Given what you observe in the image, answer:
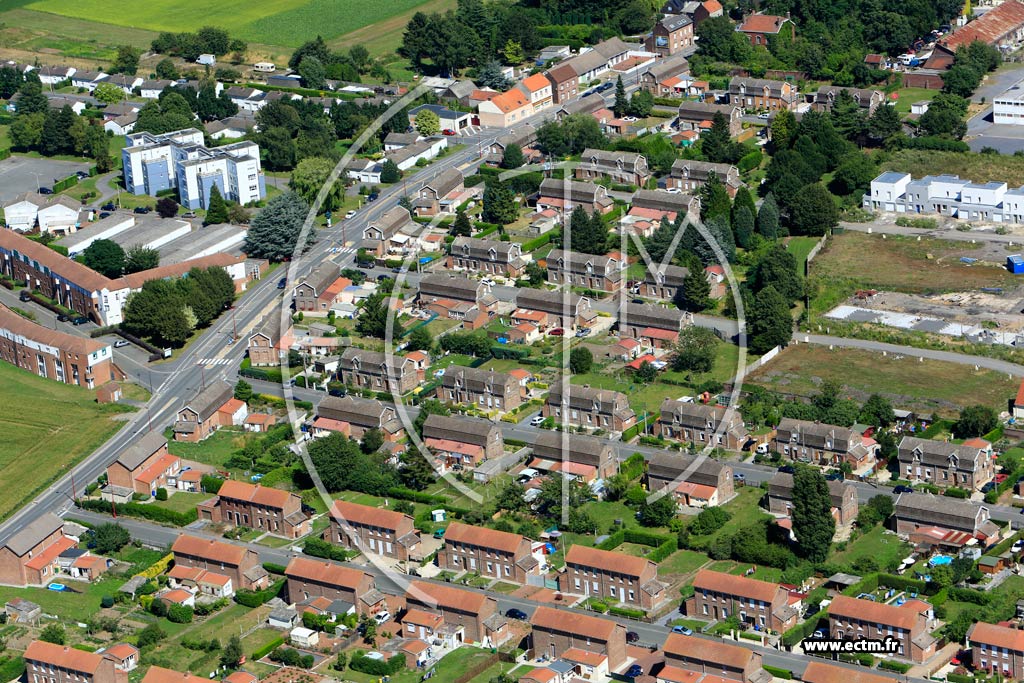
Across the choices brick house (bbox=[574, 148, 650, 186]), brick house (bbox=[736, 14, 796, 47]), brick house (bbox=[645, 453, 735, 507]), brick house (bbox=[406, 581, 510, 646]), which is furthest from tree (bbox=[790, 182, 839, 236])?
brick house (bbox=[406, 581, 510, 646])

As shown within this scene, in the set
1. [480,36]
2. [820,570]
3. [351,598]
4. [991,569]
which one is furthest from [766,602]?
[480,36]

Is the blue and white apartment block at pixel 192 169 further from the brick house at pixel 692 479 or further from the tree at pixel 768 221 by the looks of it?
the brick house at pixel 692 479

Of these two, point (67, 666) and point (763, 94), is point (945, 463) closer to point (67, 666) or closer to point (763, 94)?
point (67, 666)

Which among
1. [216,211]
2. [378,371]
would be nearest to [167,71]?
[216,211]

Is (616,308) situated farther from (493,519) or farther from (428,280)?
(493,519)

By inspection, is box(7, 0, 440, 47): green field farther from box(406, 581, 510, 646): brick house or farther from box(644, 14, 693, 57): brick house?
box(406, 581, 510, 646): brick house

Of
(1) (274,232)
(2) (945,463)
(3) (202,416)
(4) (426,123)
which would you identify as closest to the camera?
(2) (945,463)
